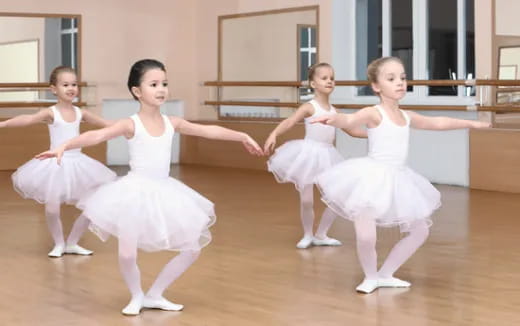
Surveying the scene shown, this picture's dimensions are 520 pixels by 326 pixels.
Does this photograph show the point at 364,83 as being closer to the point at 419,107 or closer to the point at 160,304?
the point at 419,107

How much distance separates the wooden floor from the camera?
3.78 m

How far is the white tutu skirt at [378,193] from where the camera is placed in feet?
13.8

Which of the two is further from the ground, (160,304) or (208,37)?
(208,37)

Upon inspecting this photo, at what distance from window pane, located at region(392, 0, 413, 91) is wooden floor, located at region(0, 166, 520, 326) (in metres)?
3.50

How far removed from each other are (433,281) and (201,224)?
1311mm

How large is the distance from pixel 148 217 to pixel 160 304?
395 mm

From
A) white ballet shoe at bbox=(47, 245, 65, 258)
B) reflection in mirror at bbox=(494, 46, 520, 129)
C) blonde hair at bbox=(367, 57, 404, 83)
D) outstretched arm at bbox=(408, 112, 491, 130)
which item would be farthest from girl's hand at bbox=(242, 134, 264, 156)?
reflection in mirror at bbox=(494, 46, 520, 129)

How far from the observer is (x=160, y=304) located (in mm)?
3914

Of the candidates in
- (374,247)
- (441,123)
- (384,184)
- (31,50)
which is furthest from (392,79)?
(31,50)

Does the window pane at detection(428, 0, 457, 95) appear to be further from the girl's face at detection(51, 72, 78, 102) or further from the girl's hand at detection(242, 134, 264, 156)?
the girl's hand at detection(242, 134, 264, 156)

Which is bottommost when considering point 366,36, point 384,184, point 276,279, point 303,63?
point 276,279

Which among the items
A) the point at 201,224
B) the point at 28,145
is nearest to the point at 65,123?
the point at 201,224

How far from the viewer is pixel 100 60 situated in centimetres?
1205

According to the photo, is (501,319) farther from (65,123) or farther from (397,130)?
(65,123)
